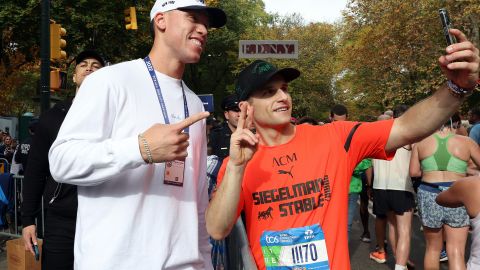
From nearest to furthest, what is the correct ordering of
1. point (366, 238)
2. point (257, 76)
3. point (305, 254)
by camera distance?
point (305, 254) → point (257, 76) → point (366, 238)

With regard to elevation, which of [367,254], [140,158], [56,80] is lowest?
[367,254]

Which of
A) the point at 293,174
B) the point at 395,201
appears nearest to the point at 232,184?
the point at 293,174

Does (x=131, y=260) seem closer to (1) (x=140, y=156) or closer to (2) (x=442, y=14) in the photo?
(1) (x=140, y=156)

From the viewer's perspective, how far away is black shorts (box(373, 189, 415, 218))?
6488 millimetres

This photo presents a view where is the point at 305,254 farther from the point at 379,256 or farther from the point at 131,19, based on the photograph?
the point at 131,19

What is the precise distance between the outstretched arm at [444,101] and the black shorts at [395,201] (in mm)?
4150

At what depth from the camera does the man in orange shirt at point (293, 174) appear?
7.81 feet

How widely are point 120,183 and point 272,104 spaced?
1203 millimetres

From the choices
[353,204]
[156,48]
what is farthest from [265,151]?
[353,204]

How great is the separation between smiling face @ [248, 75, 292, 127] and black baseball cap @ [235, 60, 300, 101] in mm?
44

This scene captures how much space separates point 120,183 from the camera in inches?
75.9

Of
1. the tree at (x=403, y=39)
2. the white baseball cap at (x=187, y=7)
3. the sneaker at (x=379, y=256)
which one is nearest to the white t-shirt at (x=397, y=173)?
the sneaker at (x=379, y=256)

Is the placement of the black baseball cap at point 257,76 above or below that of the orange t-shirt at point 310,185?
above

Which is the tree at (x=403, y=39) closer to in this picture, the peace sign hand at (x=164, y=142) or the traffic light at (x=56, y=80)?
the traffic light at (x=56, y=80)
